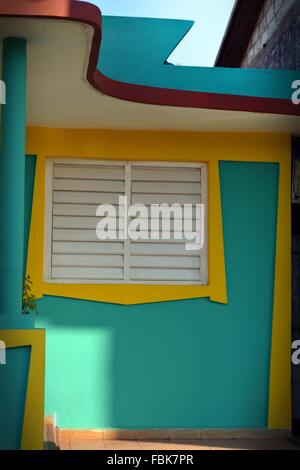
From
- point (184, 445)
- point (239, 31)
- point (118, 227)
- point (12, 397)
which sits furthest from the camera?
point (239, 31)

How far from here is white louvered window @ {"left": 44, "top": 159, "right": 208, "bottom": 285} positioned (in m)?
7.81

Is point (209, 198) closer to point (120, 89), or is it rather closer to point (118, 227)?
point (118, 227)

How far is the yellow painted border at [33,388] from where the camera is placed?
544 cm

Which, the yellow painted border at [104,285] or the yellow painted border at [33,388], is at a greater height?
the yellow painted border at [104,285]

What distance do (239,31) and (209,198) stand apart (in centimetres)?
401

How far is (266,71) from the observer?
25.2ft

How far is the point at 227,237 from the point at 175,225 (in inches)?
21.2

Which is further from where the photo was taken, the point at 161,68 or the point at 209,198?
the point at 209,198

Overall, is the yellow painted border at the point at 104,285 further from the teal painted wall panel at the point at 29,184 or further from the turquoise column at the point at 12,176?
the turquoise column at the point at 12,176

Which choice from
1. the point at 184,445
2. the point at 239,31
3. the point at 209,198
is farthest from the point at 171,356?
the point at 239,31

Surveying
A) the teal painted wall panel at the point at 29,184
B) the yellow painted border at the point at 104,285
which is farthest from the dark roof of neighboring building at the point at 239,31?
the teal painted wall panel at the point at 29,184

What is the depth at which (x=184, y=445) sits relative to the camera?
7.28 meters

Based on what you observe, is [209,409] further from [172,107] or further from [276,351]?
[172,107]

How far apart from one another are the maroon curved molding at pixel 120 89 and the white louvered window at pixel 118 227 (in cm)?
102
